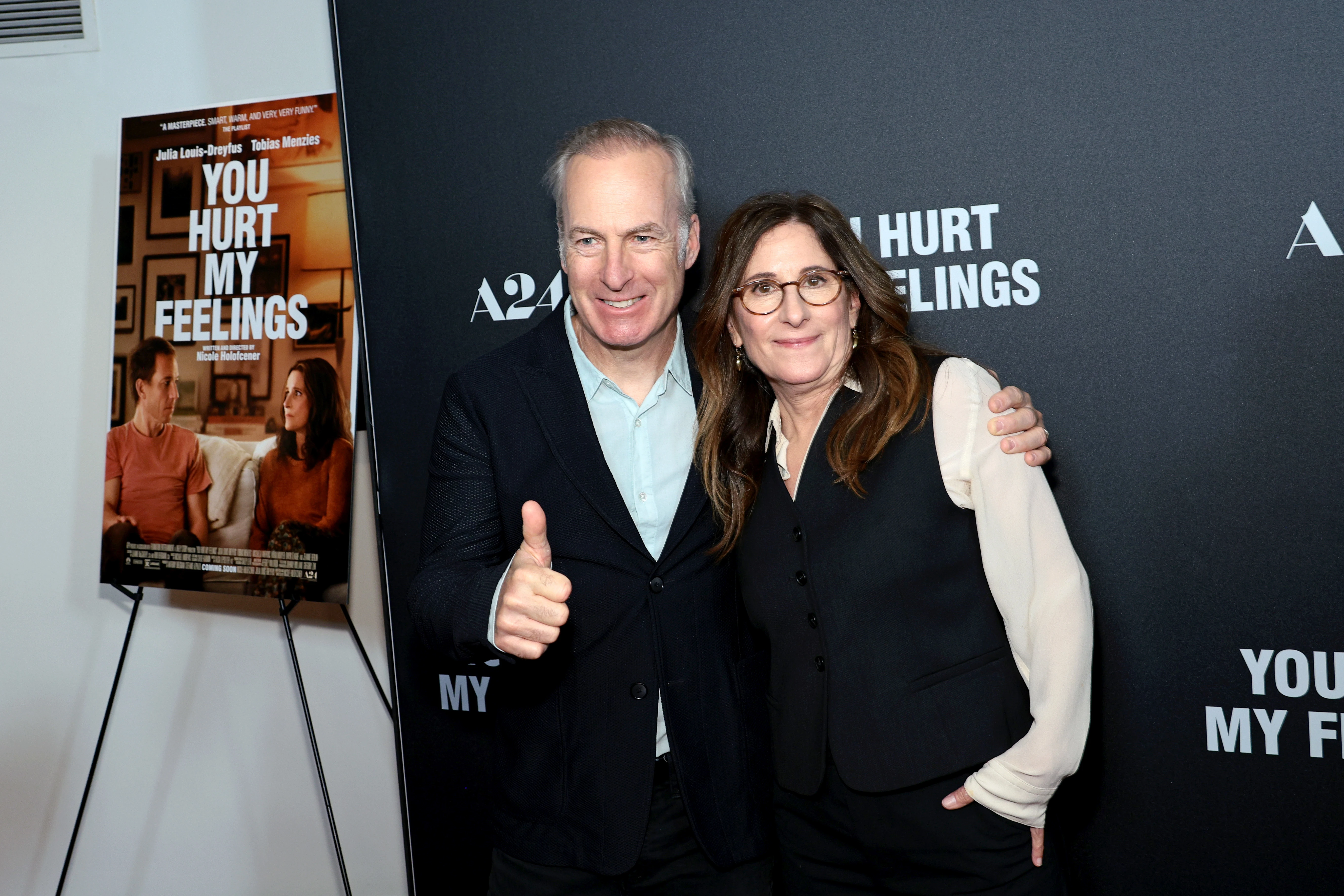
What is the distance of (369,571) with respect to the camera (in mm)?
3115

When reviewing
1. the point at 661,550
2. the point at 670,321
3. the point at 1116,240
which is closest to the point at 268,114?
the point at 670,321

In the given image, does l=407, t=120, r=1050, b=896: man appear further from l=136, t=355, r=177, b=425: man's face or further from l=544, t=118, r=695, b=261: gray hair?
l=136, t=355, r=177, b=425: man's face

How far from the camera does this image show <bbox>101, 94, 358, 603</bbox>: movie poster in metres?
2.56

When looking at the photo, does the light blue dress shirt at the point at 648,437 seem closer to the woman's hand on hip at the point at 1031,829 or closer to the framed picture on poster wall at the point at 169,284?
the woman's hand on hip at the point at 1031,829

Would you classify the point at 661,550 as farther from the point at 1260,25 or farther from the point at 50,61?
the point at 50,61

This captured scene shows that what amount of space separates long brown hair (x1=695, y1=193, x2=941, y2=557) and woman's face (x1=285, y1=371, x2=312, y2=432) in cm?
131

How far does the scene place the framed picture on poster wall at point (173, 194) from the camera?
2703 millimetres

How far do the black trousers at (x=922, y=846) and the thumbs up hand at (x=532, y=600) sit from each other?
A: 52cm

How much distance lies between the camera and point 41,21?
10.5ft

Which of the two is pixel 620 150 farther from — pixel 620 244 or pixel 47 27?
pixel 47 27

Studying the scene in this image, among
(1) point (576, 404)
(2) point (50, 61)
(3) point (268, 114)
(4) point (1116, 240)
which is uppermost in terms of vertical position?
(2) point (50, 61)

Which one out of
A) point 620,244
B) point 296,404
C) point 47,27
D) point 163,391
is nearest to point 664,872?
point 620,244

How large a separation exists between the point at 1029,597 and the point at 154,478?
237 cm

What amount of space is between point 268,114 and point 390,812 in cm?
214
